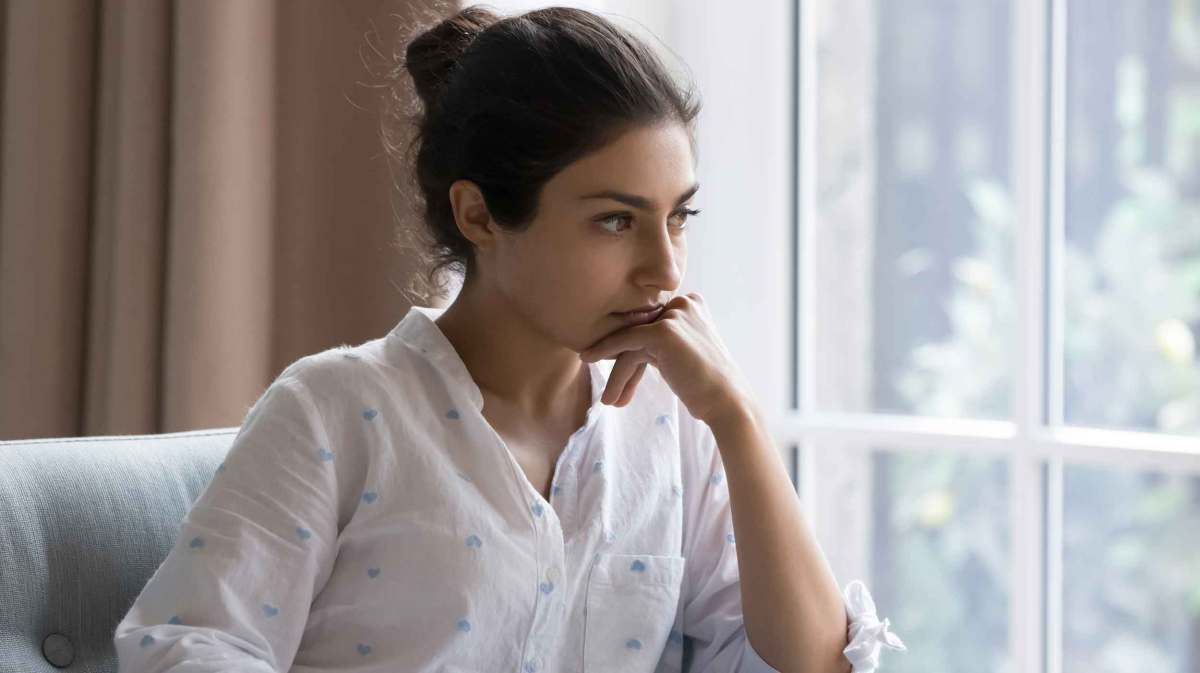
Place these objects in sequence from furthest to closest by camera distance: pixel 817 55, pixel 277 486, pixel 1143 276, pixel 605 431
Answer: pixel 817 55
pixel 1143 276
pixel 605 431
pixel 277 486

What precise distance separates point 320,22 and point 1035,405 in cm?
118

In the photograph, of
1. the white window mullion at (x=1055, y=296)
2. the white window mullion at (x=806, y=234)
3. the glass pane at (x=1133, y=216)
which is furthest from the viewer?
the white window mullion at (x=806, y=234)

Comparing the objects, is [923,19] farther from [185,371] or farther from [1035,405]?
[185,371]

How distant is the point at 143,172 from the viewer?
1887mm

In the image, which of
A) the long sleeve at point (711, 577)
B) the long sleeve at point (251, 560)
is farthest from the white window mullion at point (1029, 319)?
the long sleeve at point (251, 560)

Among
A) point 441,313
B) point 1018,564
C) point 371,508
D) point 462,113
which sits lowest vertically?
point 1018,564

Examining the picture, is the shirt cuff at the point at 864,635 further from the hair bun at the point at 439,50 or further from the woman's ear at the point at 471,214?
the hair bun at the point at 439,50

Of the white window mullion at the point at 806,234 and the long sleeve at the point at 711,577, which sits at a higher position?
the white window mullion at the point at 806,234

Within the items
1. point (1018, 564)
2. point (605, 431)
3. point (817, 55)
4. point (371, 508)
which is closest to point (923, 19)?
point (817, 55)

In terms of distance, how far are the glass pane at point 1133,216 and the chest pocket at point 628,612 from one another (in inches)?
33.9

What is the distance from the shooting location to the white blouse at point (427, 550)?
1.08 metres

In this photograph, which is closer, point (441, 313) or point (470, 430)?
point (470, 430)

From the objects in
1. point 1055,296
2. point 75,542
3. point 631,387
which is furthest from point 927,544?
point 75,542

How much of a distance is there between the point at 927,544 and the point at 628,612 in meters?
0.98
